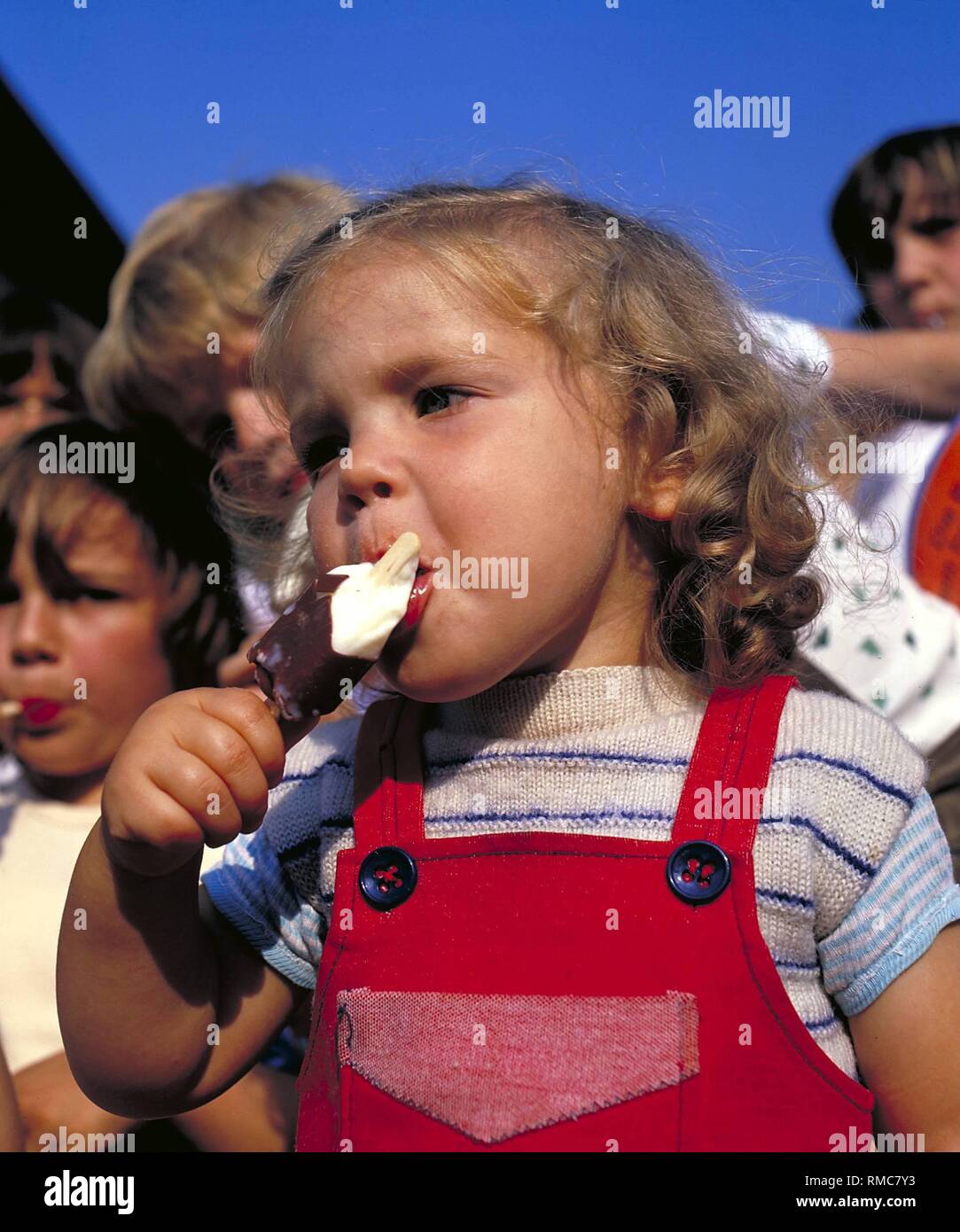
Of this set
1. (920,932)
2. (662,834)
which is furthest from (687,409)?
(920,932)

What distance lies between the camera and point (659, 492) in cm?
164

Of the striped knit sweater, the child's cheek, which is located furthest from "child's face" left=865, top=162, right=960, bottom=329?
the child's cheek

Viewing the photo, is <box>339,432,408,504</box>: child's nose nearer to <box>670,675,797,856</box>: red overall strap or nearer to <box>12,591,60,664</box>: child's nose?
<box>670,675,797,856</box>: red overall strap

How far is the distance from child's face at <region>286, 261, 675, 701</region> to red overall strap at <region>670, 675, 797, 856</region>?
0.74ft

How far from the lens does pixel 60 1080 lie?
6.98 ft

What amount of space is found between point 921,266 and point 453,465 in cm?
185

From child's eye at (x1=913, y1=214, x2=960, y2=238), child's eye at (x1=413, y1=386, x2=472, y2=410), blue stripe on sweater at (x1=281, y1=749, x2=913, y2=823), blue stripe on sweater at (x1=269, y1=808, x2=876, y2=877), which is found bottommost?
blue stripe on sweater at (x1=269, y1=808, x2=876, y2=877)

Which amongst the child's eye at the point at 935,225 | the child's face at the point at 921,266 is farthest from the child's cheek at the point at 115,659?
the child's eye at the point at 935,225

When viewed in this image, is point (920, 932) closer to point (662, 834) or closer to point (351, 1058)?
point (662, 834)

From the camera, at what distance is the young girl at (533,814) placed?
1.37 m

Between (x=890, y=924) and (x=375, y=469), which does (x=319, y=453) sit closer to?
(x=375, y=469)

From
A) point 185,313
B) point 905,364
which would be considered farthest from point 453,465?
point 185,313

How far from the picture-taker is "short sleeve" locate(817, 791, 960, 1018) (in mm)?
1423

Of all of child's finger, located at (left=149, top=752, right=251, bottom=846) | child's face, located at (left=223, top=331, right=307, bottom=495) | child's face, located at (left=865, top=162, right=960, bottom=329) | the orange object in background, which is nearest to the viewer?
child's finger, located at (left=149, top=752, right=251, bottom=846)
